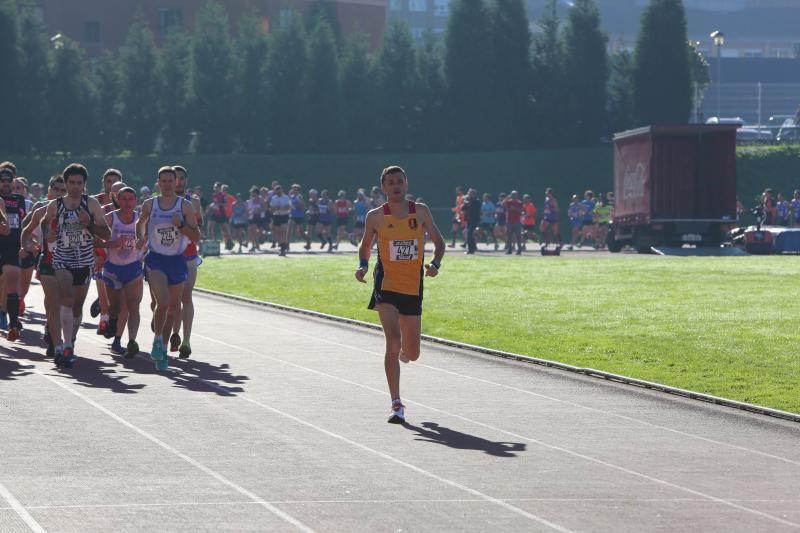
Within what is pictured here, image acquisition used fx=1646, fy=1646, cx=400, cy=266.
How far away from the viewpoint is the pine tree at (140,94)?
2699 inches

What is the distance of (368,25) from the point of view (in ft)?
341

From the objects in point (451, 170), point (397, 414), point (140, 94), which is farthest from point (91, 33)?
point (397, 414)

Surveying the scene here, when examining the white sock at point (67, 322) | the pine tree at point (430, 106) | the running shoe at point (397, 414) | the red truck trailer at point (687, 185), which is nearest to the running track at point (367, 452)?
the running shoe at point (397, 414)

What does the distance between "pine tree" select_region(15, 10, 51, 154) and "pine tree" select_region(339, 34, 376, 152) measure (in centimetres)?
1240

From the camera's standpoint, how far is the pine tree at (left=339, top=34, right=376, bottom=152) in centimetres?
7006

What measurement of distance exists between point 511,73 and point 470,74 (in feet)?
5.62

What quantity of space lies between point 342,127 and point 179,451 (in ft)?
196

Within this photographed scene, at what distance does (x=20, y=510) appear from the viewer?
8.24 meters

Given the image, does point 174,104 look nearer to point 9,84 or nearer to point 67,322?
point 9,84

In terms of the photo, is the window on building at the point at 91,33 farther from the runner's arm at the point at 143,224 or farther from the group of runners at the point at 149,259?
the runner's arm at the point at 143,224

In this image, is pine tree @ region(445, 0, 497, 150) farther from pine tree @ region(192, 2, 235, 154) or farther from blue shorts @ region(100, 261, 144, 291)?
blue shorts @ region(100, 261, 144, 291)

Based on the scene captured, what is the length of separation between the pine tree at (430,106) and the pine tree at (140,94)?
36.5ft

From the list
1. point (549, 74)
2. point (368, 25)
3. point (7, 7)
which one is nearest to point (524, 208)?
point (549, 74)

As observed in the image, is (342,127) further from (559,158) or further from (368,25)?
(368,25)
